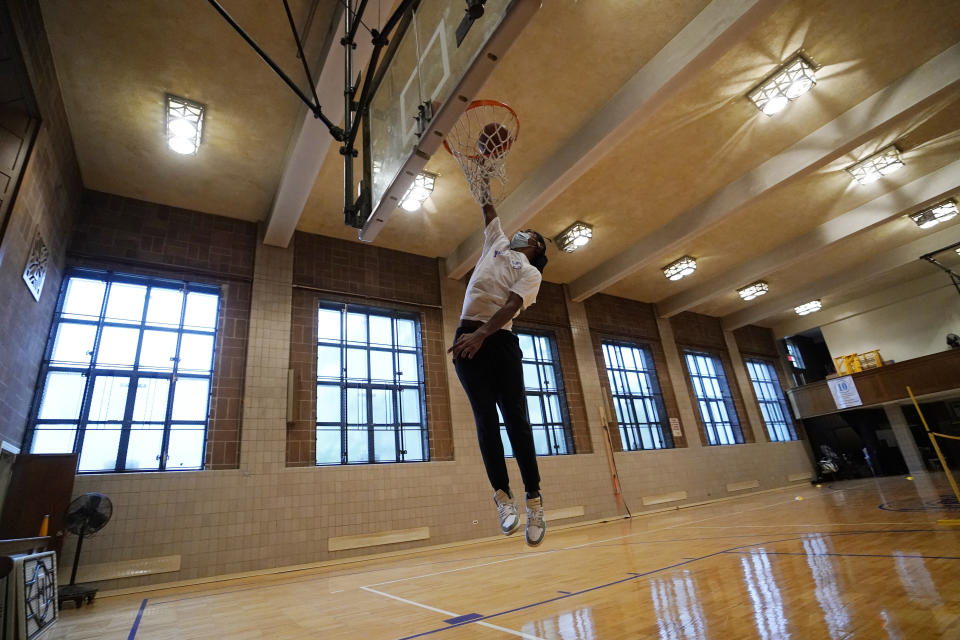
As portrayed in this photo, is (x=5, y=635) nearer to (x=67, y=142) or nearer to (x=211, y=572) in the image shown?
(x=211, y=572)

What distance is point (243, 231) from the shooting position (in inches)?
271

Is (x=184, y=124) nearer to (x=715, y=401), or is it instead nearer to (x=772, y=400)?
(x=715, y=401)

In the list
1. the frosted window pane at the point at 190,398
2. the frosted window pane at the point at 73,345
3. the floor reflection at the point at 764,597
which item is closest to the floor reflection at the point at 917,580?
the floor reflection at the point at 764,597

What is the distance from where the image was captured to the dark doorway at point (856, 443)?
12215mm

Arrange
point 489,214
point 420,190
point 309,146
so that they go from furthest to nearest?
point 420,190 < point 309,146 < point 489,214

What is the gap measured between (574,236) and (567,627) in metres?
6.62

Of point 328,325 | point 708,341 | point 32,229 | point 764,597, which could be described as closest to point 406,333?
point 328,325

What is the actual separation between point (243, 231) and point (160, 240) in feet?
3.33

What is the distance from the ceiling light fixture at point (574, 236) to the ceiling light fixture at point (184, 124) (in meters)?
5.28

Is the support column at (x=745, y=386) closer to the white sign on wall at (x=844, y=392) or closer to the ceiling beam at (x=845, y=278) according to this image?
the ceiling beam at (x=845, y=278)

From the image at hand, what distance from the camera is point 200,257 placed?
6.45m

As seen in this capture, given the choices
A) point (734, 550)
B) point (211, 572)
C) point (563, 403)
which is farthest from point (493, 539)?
point (734, 550)

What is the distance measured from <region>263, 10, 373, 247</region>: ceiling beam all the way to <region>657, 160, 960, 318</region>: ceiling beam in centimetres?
830

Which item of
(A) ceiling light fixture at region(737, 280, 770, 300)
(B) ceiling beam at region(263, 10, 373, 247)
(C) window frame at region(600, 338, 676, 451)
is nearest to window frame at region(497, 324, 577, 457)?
(C) window frame at region(600, 338, 676, 451)
